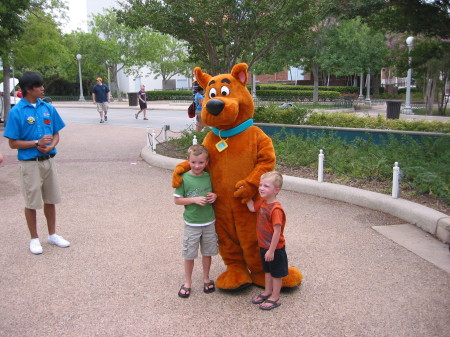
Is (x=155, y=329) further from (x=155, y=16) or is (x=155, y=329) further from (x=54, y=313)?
(x=155, y=16)

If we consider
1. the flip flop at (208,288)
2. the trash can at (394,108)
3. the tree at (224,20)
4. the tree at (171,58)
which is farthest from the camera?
the tree at (171,58)

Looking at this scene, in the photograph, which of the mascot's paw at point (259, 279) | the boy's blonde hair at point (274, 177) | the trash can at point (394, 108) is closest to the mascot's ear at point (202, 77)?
the boy's blonde hair at point (274, 177)

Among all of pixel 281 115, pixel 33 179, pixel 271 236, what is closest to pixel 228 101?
pixel 271 236

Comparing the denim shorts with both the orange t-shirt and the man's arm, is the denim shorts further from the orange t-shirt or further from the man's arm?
the man's arm

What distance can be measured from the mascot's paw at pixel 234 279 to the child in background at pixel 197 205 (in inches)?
10.6

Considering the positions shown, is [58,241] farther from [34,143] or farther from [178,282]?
[178,282]

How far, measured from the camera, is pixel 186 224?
12.8ft

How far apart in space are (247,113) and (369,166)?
4.22 m

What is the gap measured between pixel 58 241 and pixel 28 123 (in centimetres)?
137

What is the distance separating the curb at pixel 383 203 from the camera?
209 inches

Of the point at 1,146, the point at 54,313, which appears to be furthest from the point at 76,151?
the point at 54,313

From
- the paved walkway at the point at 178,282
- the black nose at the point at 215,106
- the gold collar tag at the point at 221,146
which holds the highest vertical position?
the black nose at the point at 215,106

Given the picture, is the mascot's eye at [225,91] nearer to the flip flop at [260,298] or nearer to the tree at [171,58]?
the flip flop at [260,298]

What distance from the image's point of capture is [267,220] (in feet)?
11.9
